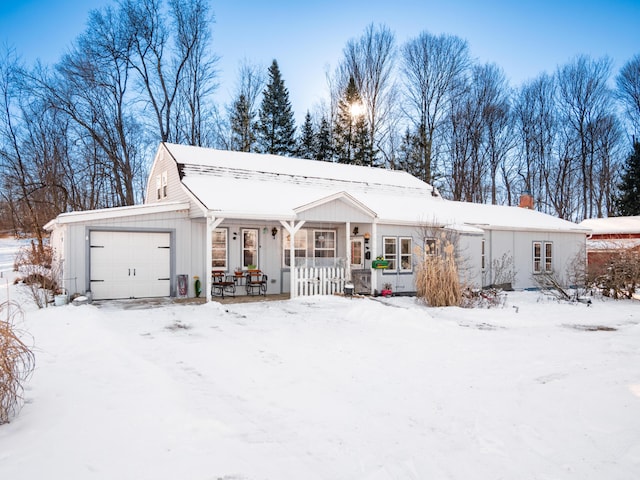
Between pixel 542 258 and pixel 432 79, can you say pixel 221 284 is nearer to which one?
pixel 542 258

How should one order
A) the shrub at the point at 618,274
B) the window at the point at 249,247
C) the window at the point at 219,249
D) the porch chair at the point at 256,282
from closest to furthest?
the shrub at the point at 618,274 → the window at the point at 219,249 → the porch chair at the point at 256,282 → the window at the point at 249,247

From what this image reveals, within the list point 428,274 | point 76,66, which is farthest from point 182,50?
point 428,274

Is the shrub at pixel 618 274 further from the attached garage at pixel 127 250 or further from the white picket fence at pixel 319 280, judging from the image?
the attached garage at pixel 127 250

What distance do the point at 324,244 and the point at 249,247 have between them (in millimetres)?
2974

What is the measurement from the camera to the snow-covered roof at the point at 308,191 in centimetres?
1321

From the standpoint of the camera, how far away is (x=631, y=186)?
2888 cm

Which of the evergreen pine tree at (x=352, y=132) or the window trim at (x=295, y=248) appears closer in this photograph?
the window trim at (x=295, y=248)

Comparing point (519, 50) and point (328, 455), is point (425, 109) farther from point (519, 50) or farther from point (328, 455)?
point (328, 455)

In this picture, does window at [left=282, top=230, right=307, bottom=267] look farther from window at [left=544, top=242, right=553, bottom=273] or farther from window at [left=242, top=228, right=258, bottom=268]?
window at [left=544, top=242, right=553, bottom=273]

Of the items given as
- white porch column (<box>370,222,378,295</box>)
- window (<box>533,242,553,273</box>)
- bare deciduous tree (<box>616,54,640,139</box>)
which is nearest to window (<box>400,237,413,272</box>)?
white porch column (<box>370,222,378,295</box>)

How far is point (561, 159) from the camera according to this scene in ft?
102

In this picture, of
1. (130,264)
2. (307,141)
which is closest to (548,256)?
(130,264)

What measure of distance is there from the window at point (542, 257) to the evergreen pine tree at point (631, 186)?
15.0 m

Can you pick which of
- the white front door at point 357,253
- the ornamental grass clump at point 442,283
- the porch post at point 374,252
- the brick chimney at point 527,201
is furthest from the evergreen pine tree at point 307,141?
the ornamental grass clump at point 442,283
